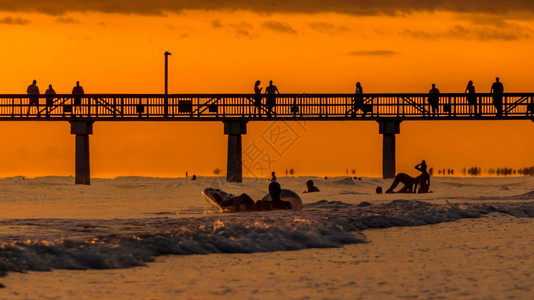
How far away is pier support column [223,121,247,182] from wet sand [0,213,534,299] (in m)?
28.9

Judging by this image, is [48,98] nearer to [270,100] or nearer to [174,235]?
[270,100]

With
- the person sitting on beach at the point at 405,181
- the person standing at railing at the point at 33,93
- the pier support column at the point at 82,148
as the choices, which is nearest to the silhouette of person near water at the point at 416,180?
the person sitting on beach at the point at 405,181

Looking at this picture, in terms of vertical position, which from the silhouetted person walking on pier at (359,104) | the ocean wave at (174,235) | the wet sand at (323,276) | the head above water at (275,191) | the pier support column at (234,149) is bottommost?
the wet sand at (323,276)

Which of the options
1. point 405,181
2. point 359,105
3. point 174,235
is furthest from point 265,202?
point 359,105

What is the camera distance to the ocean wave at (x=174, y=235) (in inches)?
528

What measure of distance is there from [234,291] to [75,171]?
38.5 metres

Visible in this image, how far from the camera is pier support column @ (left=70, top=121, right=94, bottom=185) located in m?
47.2

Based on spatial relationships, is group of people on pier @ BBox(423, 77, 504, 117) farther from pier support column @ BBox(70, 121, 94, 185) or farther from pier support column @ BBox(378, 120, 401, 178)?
pier support column @ BBox(70, 121, 94, 185)

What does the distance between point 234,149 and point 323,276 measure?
110 feet

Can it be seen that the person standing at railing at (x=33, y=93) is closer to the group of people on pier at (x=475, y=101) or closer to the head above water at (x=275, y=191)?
the group of people on pier at (x=475, y=101)

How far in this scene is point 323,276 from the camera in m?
12.4

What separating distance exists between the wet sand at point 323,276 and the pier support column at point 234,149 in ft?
94.7

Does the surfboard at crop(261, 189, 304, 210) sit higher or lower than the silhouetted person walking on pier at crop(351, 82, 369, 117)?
lower

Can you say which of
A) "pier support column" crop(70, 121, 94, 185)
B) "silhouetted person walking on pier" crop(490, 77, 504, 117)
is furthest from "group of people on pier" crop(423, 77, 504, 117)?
"pier support column" crop(70, 121, 94, 185)
